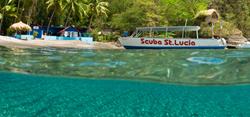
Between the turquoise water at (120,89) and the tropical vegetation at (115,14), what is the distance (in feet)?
82.0

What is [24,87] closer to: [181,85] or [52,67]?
[52,67]

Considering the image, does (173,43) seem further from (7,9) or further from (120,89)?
(120,89)

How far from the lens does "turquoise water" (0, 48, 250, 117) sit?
11086 mm

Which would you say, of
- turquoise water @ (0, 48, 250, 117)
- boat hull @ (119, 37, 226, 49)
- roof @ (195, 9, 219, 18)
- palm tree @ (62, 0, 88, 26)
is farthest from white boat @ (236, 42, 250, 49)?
turquoise water @ (0, 48, 250, 117)

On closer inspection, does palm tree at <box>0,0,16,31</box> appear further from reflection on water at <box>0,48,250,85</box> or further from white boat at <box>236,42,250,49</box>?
white boat at <box>236,42,250,49</box>

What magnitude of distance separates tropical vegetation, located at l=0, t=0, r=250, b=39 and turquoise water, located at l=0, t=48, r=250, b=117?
24986 millimetres

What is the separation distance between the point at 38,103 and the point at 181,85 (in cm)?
671

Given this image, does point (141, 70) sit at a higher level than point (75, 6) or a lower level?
lower

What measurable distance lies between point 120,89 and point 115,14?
35.5 m

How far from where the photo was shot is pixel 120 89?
16.0 meters

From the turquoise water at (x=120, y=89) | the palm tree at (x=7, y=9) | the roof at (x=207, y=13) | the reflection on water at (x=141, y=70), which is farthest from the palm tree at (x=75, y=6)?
the reflection on water at (x=141, y=70)

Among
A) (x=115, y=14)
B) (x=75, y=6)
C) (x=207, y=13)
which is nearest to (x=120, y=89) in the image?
(x=75, y=6)

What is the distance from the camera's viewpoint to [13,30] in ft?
139

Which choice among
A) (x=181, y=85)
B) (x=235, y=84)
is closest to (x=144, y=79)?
(x=181, y=85)
